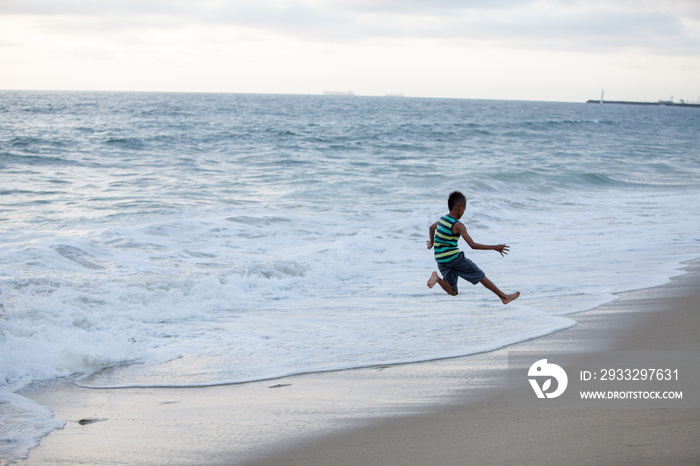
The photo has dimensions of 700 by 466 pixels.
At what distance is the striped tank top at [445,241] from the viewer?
216 inches

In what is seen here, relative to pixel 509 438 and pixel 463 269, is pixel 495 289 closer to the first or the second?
pixel 463 269

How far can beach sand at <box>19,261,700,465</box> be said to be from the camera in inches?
133

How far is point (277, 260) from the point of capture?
8.66 metres

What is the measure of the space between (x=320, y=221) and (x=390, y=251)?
2.75m

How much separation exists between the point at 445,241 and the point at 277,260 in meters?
3.61

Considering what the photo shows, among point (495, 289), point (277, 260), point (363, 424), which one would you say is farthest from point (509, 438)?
point (277, 260)

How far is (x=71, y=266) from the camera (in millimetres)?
8250

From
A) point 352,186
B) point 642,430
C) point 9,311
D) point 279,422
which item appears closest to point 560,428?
point 642,430

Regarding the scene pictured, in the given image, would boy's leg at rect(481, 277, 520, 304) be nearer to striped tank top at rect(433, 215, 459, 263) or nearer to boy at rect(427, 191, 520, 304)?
boy at rect(427, 191, 520, 304)

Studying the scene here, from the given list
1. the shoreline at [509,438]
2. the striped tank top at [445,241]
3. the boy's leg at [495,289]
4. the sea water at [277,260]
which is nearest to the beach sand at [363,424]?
the shoreline at [509,438]

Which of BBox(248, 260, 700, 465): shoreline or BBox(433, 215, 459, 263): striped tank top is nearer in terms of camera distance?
BBox(248, 260, 700, 465): shoreline

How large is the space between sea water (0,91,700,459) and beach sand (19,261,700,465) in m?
0.26

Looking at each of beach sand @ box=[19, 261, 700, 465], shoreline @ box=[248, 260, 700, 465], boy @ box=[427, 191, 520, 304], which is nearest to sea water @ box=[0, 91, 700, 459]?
beach sand @ box=[19, 261, 700, 465]

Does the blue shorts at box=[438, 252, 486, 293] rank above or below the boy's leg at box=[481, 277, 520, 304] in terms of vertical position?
above
